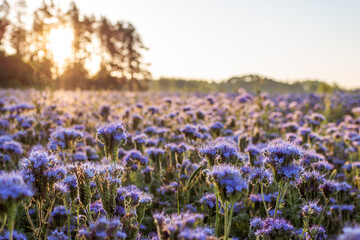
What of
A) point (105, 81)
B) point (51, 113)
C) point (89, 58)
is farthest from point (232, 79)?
point (51, 113)

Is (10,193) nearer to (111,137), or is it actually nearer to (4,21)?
(111,137)

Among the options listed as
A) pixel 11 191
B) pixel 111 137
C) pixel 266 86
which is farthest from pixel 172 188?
pixel 266 86

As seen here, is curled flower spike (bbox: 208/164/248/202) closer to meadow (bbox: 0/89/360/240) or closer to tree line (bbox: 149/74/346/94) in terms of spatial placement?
meadow (bbox: 0/89/360/240)

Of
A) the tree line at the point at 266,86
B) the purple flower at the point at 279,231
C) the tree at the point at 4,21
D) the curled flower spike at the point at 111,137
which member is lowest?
the purple flower at the point at 279,231

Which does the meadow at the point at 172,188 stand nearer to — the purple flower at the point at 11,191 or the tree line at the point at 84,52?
the purple flower at the point at 11,191

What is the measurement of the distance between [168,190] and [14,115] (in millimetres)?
4758

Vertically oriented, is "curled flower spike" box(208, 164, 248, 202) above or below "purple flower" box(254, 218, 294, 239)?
above

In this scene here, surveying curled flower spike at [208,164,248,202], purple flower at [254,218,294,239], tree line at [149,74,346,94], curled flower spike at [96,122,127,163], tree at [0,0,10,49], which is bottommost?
purple flower at [254,218,294,239]

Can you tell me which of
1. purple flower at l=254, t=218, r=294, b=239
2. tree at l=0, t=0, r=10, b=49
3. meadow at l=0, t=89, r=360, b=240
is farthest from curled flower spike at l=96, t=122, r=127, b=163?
tree at l=0, t=0, r=10, b=49

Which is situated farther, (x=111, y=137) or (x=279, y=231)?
(x=111, y=137)

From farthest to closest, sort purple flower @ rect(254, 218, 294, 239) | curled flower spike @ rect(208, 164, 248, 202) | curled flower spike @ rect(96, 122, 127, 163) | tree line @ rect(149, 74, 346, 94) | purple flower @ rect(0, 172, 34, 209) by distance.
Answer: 1. tree line @ rect(149, 74, 346, 94)
2. curled flower spike @ rect(96, 122, 127, 163)
3. purple flower @ rect(254, 218, 294, 239)
4. curled flower spike @ rect(208, 164, 248, 202)
5. purple flower @ rect(0, 172, 34, 209)

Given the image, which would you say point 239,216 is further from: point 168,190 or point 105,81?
point 105,81

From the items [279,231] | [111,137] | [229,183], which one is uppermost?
[111,137]

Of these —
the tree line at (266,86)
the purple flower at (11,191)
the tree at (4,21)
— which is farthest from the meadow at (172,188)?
the tree at (4,21)
